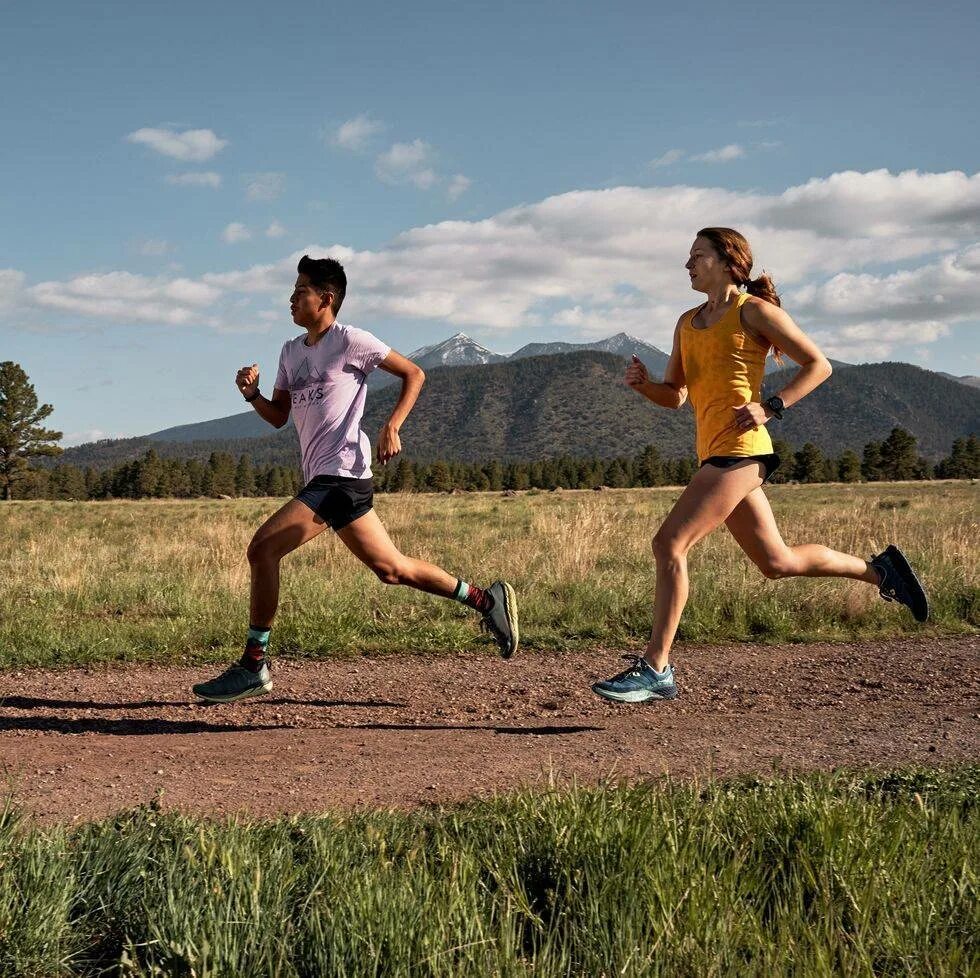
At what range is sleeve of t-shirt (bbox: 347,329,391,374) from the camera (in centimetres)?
514

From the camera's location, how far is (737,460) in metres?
4.78

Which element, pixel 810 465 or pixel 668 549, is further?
pixel 810 465

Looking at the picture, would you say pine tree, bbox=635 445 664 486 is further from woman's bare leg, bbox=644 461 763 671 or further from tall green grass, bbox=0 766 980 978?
tall green grass, bbox=0 766 980 978

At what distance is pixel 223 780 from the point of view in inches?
148

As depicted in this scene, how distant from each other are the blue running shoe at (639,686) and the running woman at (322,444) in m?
1.30

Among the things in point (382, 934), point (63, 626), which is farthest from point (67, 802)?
point (63, 626)

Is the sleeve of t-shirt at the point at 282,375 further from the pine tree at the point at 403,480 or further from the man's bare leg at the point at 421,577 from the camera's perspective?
the pine tree at the point at 403,480

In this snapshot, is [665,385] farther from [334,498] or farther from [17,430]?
[17,430]

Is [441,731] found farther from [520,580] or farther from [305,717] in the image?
[520,580]

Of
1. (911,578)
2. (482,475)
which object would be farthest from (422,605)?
(482,475)

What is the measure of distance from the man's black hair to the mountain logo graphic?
1.28 ft

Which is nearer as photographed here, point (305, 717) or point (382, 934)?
point (382, 934)

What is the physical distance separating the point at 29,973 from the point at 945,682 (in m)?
5.03

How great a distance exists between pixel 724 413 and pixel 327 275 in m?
2.28
